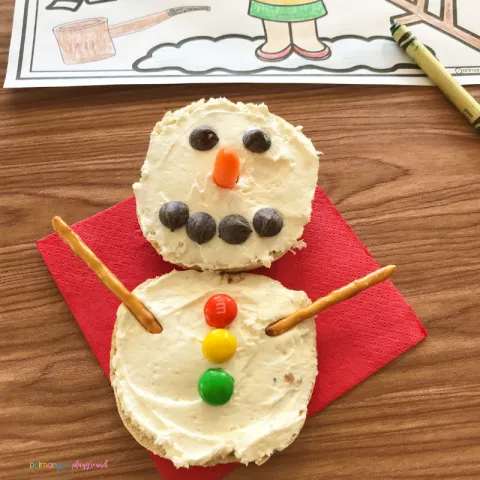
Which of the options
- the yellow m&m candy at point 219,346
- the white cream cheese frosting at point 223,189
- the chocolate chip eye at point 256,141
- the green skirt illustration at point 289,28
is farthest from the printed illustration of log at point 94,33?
the yellow m&m candy at point 219,346

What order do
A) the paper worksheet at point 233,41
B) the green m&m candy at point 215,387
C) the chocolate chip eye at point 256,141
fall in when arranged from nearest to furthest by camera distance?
the green m&m candy at point 215,387
the chocolate chip eye at point 256,141
the paper worksheet at point 233,41

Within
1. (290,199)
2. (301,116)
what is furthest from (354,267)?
(301,116)

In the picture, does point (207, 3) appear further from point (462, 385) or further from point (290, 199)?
point (462, 385)

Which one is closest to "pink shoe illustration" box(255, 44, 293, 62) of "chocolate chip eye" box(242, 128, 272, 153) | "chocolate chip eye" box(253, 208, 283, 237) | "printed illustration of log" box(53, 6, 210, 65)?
"printed illustration of log" box(53, 6, 210, 65)

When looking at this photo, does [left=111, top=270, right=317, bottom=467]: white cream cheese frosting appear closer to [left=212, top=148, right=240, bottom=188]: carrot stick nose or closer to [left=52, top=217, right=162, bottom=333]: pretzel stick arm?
[left=52, top=217, right=162, bottom=333]: pretzel stick arm

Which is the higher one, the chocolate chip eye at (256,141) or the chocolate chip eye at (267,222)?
the chocolate chip eye at (256,141)

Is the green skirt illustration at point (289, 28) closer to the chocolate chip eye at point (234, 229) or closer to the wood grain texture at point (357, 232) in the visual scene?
the wood grain texture at point (357, 232)

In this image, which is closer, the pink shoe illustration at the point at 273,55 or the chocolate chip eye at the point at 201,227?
the chocolate chip eye at the point at 201,227

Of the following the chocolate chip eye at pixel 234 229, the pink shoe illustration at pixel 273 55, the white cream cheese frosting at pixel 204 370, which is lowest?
the white cream cheese frosting at pixel 204 370
